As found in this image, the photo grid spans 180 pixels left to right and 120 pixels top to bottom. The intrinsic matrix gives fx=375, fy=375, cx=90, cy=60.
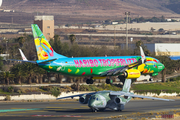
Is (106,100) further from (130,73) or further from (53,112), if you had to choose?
(53,112)

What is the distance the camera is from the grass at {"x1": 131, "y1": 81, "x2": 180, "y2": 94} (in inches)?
4815

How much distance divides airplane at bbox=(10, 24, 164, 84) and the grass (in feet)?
161

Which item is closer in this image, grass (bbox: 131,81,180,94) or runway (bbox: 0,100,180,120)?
runway (bbox: 0,100,180,120)

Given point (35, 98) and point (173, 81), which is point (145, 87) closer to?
point (173, 81)

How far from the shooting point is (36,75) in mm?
118938

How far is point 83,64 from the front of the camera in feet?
221

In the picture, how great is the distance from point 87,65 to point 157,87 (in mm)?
65163

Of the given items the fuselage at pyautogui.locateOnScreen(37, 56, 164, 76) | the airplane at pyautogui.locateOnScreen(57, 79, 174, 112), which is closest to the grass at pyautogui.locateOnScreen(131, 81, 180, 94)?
the fuselage at pyautogui.locateOnScreen(37, 56, 164, 76)

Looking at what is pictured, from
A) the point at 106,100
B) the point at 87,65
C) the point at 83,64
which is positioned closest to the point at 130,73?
the point at 106,100

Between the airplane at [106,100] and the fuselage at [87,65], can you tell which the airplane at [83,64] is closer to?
the fuselage at [87,65]

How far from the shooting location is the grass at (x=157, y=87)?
401ft

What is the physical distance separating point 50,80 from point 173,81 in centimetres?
4768

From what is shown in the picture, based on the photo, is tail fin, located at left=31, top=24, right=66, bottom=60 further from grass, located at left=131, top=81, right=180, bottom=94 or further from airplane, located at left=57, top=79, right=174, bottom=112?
grass, located at left=131, top=81, right=180, bottom=94

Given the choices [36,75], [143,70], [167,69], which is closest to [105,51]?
[167,69]
